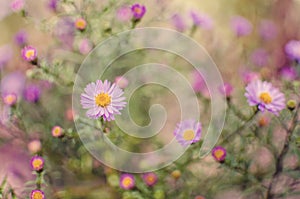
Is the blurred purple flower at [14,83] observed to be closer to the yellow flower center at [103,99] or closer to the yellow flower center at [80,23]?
the yellow flower center at [80,23]

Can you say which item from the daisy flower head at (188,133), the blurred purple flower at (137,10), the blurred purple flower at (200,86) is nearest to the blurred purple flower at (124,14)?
the blurred purple flower at (137,10)

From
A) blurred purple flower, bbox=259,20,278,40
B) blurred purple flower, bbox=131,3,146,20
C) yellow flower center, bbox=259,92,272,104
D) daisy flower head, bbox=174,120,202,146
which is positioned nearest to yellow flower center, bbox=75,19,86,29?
blurred purple flower, bbox=131,3,146,20

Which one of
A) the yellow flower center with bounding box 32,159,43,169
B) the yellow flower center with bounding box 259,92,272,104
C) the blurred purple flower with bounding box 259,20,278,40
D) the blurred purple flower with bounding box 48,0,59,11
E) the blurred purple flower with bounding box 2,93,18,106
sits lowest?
the yellow flower center with bounding box 32,159,43,169

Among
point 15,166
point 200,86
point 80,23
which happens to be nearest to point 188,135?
point 200,86

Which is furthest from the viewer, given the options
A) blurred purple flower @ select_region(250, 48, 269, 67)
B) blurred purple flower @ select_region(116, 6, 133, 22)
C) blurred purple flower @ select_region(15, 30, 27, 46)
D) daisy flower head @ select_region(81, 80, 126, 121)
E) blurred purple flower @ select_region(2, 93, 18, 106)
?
blurred purple flower @ select_region(250, 48, 269, 67)

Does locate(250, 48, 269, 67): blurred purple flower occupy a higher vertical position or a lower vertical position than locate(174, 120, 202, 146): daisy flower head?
higher

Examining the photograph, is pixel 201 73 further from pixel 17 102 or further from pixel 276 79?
pixel 17 102

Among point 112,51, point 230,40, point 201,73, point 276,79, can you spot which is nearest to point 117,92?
point 112,51

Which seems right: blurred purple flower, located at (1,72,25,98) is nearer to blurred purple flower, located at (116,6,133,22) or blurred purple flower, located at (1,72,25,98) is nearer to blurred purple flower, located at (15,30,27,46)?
blurred purple flower, located at (15,30,27,46)
